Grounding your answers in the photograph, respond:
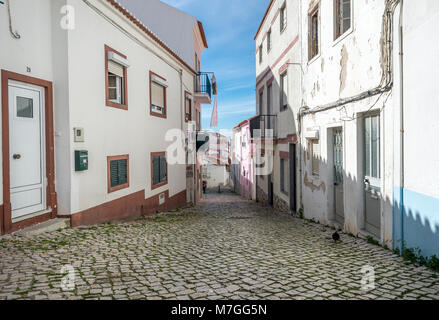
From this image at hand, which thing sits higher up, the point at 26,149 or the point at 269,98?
the point at 269,98

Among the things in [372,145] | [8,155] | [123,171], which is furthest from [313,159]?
[8,155]

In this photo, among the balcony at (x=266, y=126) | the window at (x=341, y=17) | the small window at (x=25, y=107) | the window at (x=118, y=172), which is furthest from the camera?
the balcony at (x=266, y=126)

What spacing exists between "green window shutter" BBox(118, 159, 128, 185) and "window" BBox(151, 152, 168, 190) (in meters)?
2.09

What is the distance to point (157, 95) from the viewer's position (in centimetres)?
1198

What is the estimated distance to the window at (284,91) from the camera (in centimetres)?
1242

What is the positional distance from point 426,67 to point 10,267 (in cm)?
611

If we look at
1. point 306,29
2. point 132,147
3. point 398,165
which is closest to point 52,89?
point 132,147

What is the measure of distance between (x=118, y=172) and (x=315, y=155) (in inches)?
218

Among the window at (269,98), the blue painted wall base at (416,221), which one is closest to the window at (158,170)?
the window at (269,98)

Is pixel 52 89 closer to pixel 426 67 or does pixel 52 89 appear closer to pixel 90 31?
pixel 90 31

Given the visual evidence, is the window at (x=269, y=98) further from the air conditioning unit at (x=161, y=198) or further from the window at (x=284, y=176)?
the air conditioning unit at (x=161, y=198)

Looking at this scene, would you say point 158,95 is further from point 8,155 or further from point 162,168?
point 8,155

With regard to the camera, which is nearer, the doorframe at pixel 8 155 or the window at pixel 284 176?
the doorframe at pixel 8 155

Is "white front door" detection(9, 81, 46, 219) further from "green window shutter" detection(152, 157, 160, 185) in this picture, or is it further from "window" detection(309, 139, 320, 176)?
"window" detection(309, 139, 320, 176)
